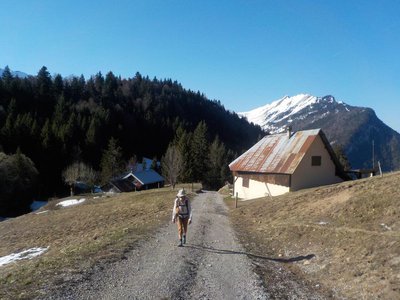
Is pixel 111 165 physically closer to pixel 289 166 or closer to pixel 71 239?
pixel 289 166

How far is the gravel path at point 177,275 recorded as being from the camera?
408 inches

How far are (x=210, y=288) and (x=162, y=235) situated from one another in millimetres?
8978

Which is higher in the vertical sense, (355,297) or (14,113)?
(14,113)

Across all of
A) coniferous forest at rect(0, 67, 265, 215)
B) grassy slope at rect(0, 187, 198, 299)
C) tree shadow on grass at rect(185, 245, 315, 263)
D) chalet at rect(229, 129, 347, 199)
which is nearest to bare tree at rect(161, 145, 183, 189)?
coniferous forest at rect(0, 67, 265, 215)

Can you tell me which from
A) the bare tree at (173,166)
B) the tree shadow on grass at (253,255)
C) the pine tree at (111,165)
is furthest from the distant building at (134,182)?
the tree shadow on grass at (253,255)

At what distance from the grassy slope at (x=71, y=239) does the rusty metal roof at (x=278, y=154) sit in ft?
32.2

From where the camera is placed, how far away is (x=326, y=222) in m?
19.3

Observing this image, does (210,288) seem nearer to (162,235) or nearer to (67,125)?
(162,235)

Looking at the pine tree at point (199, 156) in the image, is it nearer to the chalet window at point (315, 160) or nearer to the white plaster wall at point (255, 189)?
the white plaster wall at point (255, 189)

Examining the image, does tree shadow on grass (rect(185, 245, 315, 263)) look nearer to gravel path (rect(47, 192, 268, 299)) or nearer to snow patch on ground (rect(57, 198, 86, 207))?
gravel path (rect(47, 192, 268, 299))

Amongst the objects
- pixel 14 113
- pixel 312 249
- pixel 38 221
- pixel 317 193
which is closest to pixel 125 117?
pixel 14 113

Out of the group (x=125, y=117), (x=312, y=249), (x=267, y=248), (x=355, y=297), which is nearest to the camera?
(x=355, y=297)

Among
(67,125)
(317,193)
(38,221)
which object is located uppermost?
(67,125)

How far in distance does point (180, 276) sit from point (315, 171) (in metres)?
28.4
